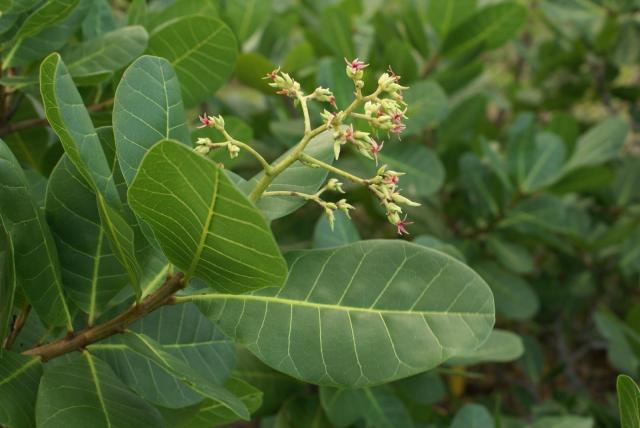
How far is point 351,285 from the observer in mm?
1008

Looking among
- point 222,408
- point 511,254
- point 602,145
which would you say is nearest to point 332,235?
point 222,408

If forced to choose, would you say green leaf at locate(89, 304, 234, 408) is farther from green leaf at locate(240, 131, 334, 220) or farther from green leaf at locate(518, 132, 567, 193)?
green leaf at locate(518, 132, 567, 193)

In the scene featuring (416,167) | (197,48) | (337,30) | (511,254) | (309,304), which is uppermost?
(197,48)

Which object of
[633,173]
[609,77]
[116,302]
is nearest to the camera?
[116,302]

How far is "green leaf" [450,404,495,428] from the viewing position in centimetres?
176

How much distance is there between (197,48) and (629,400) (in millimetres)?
913

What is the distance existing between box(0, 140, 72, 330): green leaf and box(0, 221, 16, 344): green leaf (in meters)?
0.02

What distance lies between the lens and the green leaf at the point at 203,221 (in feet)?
2.69

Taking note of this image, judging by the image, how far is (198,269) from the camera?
3.17 ft

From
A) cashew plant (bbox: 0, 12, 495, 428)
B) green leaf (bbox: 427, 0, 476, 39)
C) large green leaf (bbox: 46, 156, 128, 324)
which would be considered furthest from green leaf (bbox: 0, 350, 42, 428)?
green leaf (bbox: 427, 0, 476, 39)

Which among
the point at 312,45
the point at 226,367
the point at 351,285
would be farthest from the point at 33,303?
the point at 312,45

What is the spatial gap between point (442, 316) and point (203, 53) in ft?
2.32

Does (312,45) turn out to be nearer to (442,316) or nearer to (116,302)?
(116,302)

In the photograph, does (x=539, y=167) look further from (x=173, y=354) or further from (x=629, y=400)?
(x=173, y=354)
